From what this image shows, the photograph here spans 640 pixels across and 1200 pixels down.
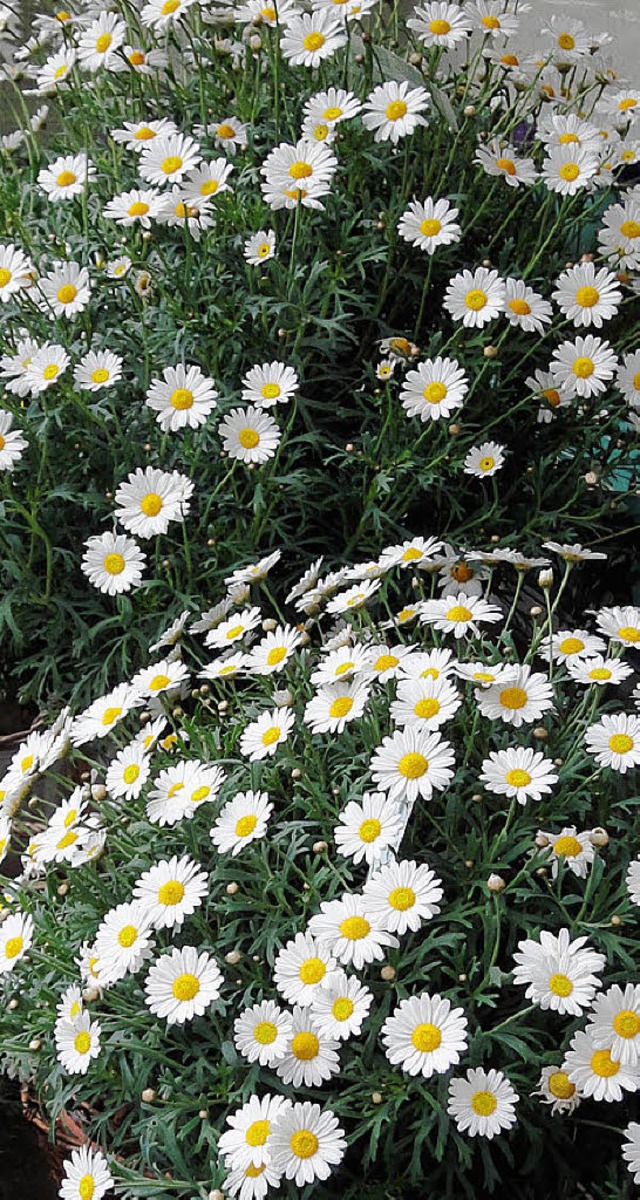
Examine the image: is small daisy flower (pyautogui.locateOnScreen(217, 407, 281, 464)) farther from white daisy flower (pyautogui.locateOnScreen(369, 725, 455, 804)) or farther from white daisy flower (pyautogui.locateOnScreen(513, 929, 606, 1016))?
white daisy flower (pyautogui.locateOnScreen(513, 929, 606, 1016))

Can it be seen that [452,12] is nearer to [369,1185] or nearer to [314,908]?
[314,908]

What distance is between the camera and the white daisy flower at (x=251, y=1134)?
842mm

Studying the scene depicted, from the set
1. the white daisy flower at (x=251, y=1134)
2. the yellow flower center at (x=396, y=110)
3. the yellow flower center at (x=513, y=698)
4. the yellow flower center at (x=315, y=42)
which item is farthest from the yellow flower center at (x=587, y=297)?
the white daisy flower at (x=251, y=1134)

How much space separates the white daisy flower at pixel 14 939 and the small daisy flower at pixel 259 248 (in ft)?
2.08

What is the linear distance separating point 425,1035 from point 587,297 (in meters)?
0.73

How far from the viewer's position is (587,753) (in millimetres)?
1022

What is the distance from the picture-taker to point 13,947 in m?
1.02

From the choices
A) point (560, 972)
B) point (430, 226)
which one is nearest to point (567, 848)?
point (560, 972)

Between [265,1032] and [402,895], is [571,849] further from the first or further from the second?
[265,1032]

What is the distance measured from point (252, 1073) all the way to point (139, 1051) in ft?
0.31

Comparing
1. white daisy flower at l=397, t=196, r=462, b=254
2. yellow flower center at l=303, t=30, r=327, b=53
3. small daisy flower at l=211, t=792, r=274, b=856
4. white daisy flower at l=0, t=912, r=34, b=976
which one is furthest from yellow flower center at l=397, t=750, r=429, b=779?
yellow flower center at l=303, t=30, r=327, b=53

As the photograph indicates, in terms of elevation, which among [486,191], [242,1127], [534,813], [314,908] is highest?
[486,191]

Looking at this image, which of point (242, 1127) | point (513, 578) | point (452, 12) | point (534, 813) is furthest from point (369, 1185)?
point (452, 12)

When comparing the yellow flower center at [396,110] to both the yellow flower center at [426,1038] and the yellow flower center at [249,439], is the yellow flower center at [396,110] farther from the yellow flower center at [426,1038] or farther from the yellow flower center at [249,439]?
the yellow flower center at [426,1038]
